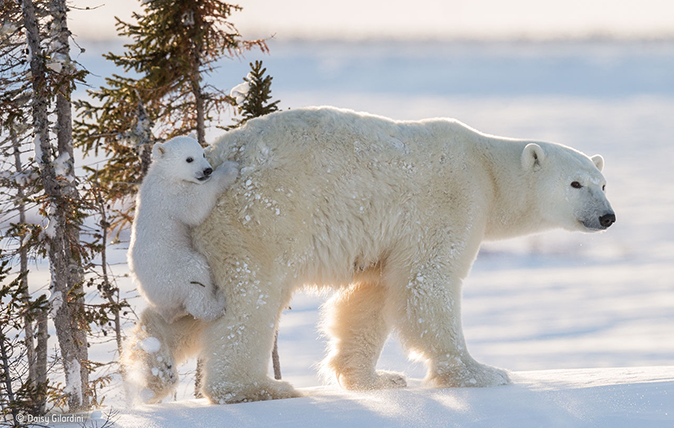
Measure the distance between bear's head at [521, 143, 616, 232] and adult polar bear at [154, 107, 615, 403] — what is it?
0.04ft

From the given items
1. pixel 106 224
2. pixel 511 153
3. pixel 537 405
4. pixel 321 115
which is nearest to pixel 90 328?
pixel 106 224

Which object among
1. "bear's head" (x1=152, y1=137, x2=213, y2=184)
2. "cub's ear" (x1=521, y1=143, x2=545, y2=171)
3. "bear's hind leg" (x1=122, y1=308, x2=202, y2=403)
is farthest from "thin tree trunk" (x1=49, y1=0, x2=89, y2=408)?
"cub's ear" (x1=521, y1=143, x2=545, y2=171)

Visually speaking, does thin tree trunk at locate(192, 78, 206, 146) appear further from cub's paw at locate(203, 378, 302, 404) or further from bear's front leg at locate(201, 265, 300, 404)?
cub's paw at locate(203, 378, 302, 404)

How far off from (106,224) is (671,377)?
26.7 feet

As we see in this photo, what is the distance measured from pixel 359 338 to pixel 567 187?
2504mm

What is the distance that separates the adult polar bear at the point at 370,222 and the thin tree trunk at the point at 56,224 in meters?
3.54

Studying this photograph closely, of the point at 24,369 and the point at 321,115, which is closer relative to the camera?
the point at 24,369

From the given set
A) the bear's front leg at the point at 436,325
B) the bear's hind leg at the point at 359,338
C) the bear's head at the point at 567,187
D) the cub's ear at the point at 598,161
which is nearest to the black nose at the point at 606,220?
the bear's head at the point at 567,187

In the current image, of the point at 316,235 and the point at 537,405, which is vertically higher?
the point at 316,235

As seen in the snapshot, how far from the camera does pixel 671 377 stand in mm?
5469

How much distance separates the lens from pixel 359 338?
701 cm

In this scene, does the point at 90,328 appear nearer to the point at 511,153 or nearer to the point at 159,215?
the point at 159,215

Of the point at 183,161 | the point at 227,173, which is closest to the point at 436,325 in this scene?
the point at 227,173

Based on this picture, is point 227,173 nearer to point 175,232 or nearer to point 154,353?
point 175,232
